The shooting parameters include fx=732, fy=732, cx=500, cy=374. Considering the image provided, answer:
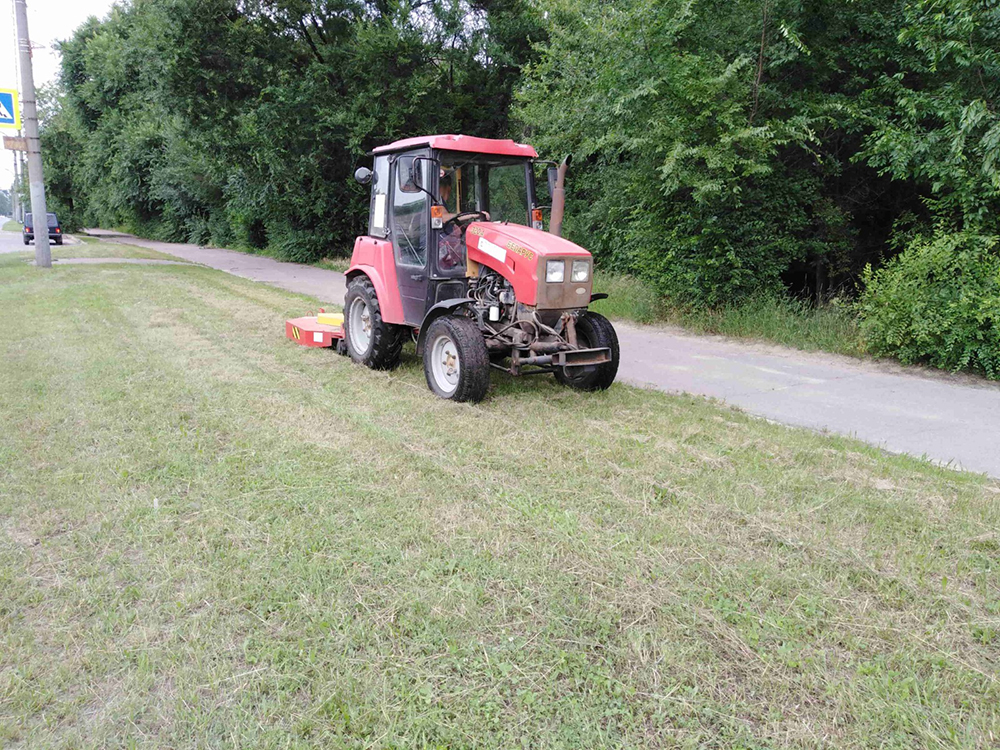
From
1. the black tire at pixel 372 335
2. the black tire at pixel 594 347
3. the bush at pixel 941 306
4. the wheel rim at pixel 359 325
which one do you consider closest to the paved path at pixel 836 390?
the bush at pixel 941 306

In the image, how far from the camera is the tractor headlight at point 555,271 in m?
6.24

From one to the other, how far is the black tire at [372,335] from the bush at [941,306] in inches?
222

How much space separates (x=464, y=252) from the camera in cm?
721

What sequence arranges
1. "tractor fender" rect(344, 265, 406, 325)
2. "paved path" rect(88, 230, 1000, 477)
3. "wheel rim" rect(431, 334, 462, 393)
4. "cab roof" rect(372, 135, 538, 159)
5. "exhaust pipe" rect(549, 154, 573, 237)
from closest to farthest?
"paved path" rect(88, 230, 1000, 477), "exhaust pipe" rect(549, 154, 573, 237), "wheel rim" rect(431, 334, 462, 393), "cab roof" rect(372, 135, 538, 159), "tractor fender" rect(344, 265, 406, 325)

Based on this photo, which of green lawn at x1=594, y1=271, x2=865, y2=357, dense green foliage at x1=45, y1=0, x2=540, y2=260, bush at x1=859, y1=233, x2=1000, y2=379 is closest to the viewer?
bush at x1=859, y1=233, x2=1000, y2=379

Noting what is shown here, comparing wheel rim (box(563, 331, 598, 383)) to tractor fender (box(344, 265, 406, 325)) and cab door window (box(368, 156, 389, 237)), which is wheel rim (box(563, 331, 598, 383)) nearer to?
tractor fender (box(344, 265, 406, 325))

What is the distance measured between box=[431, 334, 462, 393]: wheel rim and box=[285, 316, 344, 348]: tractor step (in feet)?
7.19

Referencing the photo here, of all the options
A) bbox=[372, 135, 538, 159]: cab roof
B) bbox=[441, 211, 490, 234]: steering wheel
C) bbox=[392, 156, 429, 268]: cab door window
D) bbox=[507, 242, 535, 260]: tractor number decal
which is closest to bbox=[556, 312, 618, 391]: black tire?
bbox=[507, 242, 535, 260]: tractor number decal

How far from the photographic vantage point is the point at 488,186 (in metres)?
7.41

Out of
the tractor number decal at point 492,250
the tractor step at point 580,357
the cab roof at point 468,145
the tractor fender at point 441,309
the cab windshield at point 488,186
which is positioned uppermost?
the cab roof at point 468,145

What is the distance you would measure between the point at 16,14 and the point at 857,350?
1994cm

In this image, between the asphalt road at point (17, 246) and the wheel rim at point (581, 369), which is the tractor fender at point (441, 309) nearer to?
the wheel rim at point (581, 369)

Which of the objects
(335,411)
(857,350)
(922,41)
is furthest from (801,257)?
(335,411)

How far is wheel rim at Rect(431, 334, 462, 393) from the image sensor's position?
6.68 meters
